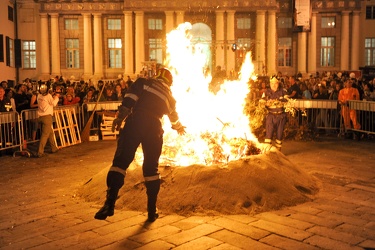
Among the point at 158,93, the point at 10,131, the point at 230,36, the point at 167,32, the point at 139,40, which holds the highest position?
the point at 167,32

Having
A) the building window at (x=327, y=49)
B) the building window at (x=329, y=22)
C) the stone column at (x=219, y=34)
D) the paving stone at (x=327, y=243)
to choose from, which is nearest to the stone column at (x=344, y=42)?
the building window at (x=329, y=22)

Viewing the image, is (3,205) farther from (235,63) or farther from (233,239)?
(235,63)

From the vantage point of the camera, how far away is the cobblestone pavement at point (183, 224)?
19.7 feet

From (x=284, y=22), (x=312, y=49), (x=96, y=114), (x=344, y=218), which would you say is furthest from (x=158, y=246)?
(x=284, y=22)

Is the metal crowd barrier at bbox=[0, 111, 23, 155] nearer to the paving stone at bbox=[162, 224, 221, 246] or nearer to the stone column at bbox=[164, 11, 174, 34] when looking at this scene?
the paving stone at bbox=[162, 224, 221, 246]

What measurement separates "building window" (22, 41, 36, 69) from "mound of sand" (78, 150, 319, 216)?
36.2 m

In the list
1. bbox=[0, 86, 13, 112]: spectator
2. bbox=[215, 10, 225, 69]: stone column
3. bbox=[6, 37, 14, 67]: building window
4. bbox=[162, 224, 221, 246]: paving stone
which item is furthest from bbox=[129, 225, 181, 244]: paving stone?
bbox=[215, 10, 225, 69]: stone column

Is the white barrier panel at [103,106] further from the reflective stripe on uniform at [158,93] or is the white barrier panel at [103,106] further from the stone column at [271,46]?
the stone column at [271,46]

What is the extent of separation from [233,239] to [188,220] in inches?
39.6

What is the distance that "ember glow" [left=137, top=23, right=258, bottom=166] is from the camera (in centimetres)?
878

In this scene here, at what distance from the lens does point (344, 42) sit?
4112 cm

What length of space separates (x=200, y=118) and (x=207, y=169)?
6.78 feet

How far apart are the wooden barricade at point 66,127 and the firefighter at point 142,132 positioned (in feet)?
28.4

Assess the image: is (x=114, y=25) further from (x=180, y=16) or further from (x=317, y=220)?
(x=317, y=220)
